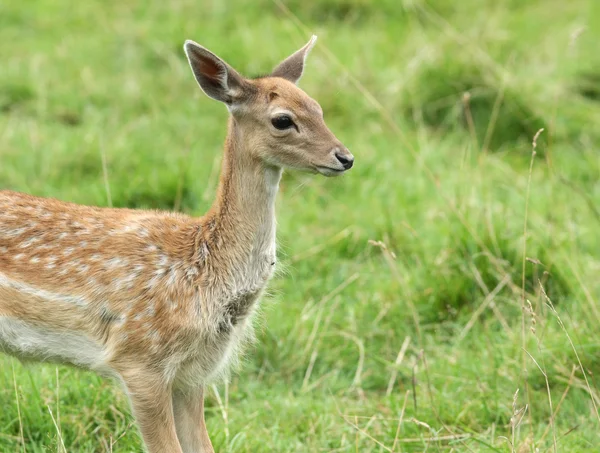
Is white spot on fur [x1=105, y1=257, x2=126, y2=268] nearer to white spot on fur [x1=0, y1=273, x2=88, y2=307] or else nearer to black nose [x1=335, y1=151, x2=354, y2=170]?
white spot on fur [x1=0, y1=273, x2=88, y2=307]

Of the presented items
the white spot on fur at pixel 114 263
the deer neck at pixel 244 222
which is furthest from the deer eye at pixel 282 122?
the white spot on fur at pixel 114 263

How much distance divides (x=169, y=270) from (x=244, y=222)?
403 mm

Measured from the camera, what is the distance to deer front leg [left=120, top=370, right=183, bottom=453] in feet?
16.0

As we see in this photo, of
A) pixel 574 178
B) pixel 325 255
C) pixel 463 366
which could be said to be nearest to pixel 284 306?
pixel 325 255

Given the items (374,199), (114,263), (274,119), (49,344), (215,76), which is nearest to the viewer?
(49,344)

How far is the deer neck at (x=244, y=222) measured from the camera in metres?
5.20

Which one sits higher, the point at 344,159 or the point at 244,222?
Answer: the point at 344,159

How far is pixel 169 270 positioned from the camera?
5.13m

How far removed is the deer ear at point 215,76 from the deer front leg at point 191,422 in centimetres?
135

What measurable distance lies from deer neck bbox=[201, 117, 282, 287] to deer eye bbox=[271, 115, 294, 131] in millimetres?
166

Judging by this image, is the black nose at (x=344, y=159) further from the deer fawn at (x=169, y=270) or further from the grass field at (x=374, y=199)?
the grass field at (x=374, y=199)

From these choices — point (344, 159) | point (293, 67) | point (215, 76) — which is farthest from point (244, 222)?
point (293, 67)

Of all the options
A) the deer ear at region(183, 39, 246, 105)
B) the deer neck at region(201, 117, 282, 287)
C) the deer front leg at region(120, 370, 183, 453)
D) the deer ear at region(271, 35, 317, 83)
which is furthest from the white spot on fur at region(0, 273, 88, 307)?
the deer ear at region(271, 35, 317, 83)

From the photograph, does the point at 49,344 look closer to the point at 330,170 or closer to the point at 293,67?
the point at 330,170
